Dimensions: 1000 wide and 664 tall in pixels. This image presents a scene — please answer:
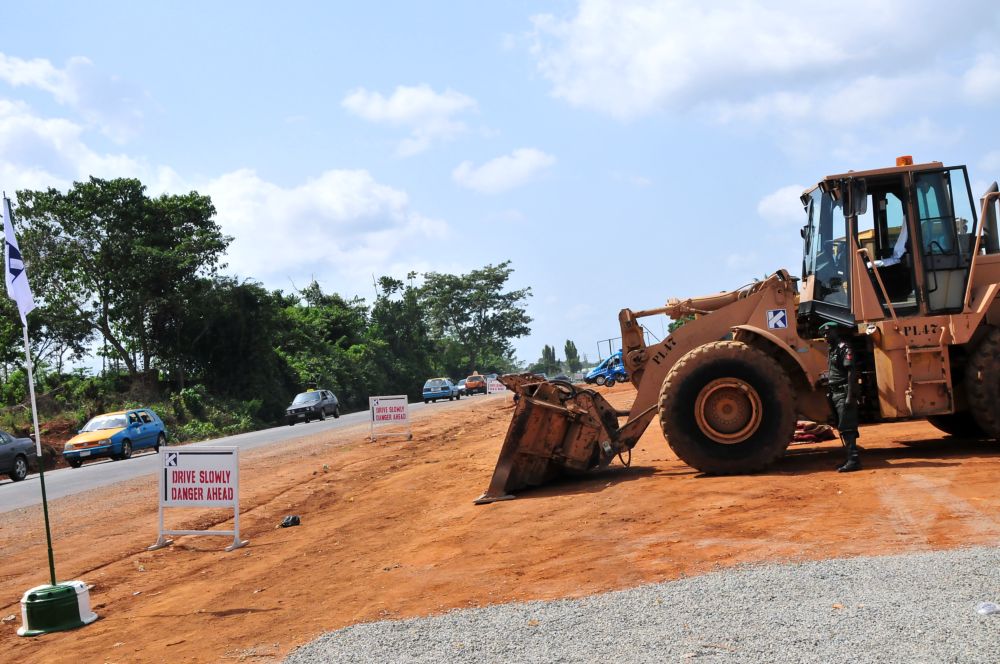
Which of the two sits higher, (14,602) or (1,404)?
(1,404)

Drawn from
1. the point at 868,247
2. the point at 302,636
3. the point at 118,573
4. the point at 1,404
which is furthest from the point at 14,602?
the point at 1,404

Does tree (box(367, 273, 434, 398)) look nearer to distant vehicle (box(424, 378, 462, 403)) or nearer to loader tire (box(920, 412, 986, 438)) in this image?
distant vehicle (box(424, 378, 462, 403))

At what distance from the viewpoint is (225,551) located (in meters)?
11.0

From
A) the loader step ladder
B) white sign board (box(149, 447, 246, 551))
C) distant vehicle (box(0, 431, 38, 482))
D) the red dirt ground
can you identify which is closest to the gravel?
the red dirt ground

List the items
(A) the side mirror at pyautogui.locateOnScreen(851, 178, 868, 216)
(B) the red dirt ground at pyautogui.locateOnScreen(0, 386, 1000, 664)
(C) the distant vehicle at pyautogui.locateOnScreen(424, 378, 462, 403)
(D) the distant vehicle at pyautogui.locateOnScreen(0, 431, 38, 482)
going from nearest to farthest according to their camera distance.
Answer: (B) the red dirt ground at pyautogui.locateOnScreen(0, 386, 1000, 664) → (A) the side mirror at pyautogui.locateOnScreen(851, 178, 868, 216) → (D) the distant vehicle at pyautogui.locateOnScreen(0, 431, 38, 482) → (C) the distant vehicle at pyautogui.locateOnScreen(424, 378, 462, 403)

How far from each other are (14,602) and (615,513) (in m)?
6.13

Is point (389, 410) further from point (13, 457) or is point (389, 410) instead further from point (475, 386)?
point (475, 386)

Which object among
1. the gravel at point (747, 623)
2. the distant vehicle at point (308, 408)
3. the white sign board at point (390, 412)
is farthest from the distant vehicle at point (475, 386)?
the gravel at point (747, 623)

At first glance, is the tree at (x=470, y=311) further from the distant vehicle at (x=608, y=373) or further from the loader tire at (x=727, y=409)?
the loader tire at (x=727, y=409)

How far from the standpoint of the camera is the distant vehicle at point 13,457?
24625 millimetres

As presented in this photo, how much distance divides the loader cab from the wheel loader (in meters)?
0.01

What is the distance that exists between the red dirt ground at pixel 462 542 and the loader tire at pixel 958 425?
0.37 metres

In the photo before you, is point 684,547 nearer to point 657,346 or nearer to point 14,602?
point 657,346

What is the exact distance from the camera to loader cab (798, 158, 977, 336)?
10703 mm
